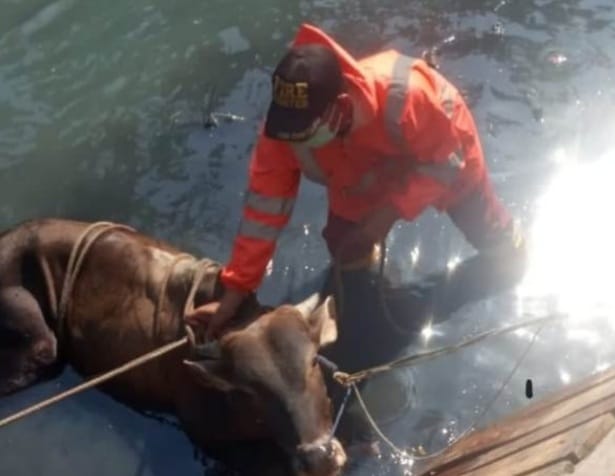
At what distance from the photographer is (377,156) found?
590 cm

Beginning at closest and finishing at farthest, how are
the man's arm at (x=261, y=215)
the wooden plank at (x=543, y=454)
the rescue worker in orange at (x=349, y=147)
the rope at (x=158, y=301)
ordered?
the wooden plank at (x=543, y=454), the rescue worker in orange at (x=349, y=147), the rope at (x=158, y=301), the man's arm at (x=261, y=215)

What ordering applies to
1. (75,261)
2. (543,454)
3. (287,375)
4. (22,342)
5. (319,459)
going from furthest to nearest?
(22,342) < (75,261) < (287,375) < (319,459) < (543,454)

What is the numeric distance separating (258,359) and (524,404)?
1.83 meters

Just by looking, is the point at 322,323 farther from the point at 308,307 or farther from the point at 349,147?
the point at 349,147

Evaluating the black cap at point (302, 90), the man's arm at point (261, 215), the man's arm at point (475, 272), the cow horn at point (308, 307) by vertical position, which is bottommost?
the man's arm at point (475, 272)

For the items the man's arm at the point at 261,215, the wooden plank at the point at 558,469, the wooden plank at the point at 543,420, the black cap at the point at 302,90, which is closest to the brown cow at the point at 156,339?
the man's arm at the point at 261,215

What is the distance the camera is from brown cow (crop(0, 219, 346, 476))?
16.3ft

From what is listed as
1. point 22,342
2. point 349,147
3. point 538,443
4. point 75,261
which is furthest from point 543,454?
point 22,342

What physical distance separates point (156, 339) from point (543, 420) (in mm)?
2268

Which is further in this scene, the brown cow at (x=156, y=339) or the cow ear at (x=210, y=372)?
the cow ear at (x=210, y=372)

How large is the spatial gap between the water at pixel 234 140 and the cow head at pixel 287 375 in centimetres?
109

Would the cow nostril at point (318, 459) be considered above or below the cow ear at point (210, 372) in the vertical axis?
below

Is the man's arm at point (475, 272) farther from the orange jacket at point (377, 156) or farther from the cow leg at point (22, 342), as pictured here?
the cow leg at point (22, 342)

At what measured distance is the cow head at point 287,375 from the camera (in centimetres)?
487
